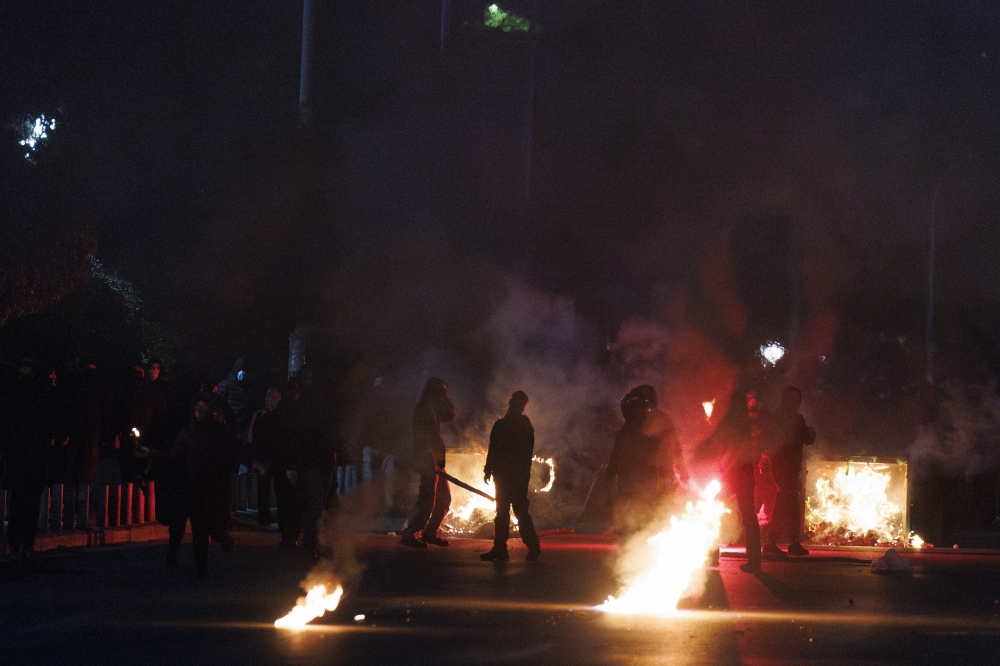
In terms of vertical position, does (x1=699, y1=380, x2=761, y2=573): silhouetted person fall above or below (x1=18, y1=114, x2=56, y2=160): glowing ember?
below

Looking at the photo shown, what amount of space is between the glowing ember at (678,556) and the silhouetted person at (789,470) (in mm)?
705

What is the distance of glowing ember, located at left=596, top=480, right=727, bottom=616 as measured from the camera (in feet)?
27.8

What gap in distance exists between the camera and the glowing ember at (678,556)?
8.46 meters

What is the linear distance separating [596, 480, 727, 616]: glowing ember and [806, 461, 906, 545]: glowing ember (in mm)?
1546

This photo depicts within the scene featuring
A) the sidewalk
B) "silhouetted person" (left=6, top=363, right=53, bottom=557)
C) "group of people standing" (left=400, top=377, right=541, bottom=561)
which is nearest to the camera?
"silhouetted person" (left=6, top=363, right=53, bottom=557)

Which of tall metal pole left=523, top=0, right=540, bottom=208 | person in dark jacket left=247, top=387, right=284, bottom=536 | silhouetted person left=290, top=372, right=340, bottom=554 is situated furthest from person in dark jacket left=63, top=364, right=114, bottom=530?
tall metal pole left=523, top=0, right=540, bottom=208

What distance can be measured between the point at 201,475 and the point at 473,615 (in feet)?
10.4

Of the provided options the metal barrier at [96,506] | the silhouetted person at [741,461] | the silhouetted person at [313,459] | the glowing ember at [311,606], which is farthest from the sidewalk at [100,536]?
the silhouetted person at [741,461]

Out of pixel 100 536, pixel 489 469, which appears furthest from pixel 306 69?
pixel 489 469

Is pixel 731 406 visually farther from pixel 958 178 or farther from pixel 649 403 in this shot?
pixel 958 178

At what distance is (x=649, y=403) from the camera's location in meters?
10.2

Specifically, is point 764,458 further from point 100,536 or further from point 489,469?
point 100,536

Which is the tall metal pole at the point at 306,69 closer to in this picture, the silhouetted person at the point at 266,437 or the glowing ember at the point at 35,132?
the glowing ember at the point at 35,132

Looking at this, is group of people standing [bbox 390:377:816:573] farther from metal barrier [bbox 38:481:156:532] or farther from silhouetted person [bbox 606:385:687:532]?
metal barrier [bbox 38:481:156:532]
